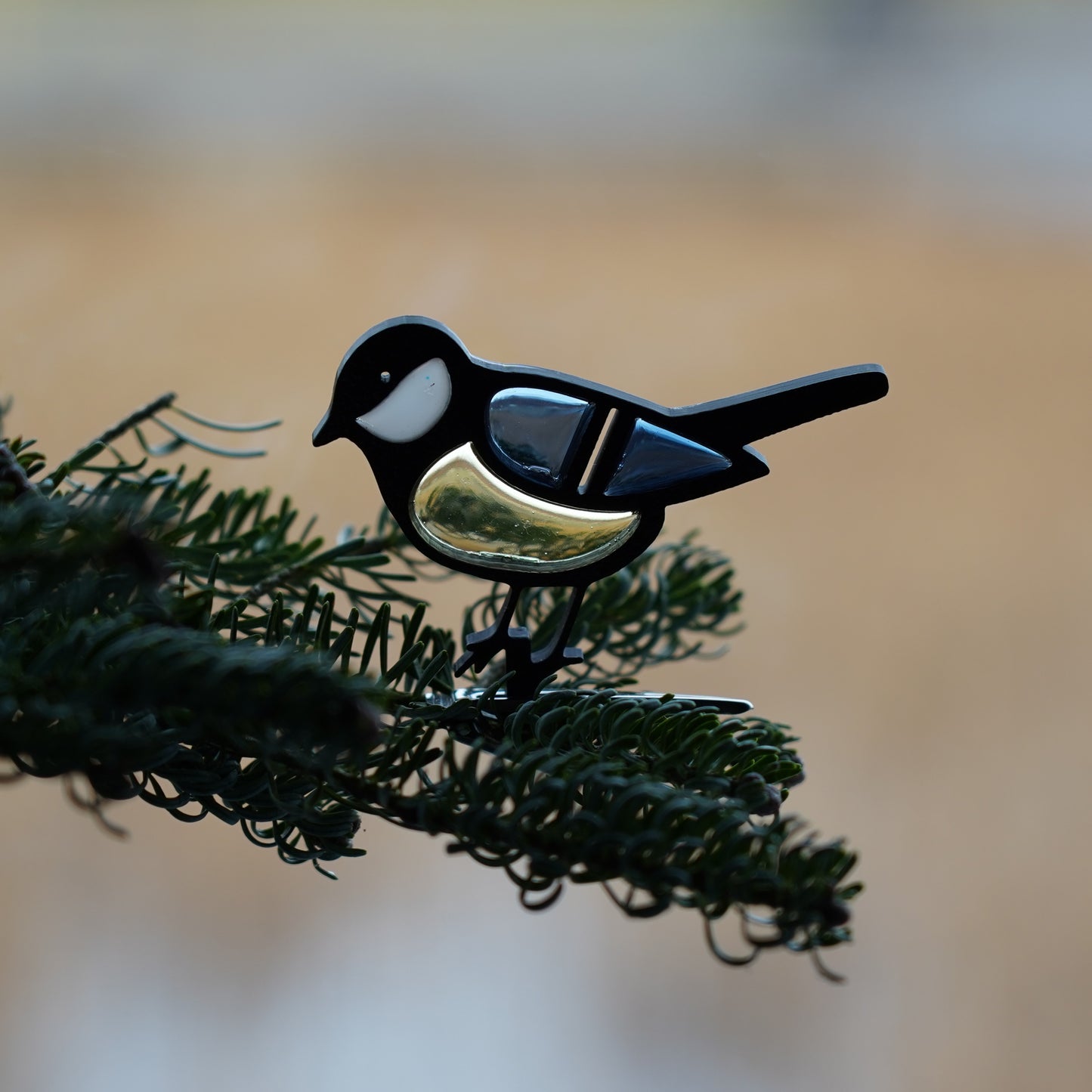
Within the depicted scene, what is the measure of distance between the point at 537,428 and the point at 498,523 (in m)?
0.02

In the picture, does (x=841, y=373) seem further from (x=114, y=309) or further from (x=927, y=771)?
(x=114, y=309)

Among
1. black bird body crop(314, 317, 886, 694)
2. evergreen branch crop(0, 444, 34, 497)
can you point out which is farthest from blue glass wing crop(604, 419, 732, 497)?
evergreen branch crop(0, 444, 34, 497)

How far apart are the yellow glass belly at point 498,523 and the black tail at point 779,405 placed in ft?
0.08

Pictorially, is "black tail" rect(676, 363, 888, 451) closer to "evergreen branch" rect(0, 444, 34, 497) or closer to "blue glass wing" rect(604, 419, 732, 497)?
"blue glass wing" rect(604, 419, 732, 497)

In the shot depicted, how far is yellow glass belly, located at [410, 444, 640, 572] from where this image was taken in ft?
0.73

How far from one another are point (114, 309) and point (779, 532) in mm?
456

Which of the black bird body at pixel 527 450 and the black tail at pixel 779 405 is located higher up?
the black tail at pixel 779 405

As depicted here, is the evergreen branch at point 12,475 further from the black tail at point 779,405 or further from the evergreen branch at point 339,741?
the black tail at point 779,405

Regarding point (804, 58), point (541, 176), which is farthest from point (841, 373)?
point (804, 58)

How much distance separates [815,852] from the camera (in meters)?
0.13

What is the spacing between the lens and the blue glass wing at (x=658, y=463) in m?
0.22

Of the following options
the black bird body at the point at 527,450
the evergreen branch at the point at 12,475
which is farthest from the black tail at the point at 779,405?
the evergreen branch at the point at 12,475

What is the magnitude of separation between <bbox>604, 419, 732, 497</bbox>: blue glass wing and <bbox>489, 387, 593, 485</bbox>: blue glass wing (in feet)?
0.04

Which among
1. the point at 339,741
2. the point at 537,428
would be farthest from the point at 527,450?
the point at 339,741
